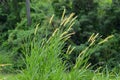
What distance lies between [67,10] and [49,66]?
20.2ft

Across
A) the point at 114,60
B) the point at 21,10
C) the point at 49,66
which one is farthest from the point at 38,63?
the point at 21,10

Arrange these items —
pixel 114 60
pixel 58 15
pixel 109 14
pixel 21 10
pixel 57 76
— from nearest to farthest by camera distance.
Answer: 1. pixel 57 76
2. pixel 114 60
3. pixel 109 14
4. pixel 58 15
5. pixel 21 10

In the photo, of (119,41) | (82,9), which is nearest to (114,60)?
(119,41)

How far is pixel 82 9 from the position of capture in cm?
1061

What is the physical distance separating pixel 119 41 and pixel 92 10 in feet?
4.21

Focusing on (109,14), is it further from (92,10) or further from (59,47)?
(59,47)

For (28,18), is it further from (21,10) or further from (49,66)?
(49,66)

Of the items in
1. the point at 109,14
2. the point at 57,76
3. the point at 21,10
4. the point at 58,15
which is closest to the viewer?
the point at 57,76

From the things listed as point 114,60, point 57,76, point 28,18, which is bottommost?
point 114,60

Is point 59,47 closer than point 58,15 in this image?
Yes

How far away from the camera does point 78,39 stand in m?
10.2

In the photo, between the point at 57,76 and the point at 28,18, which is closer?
the point at 57,76

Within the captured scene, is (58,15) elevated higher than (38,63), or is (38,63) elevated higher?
(38,63)

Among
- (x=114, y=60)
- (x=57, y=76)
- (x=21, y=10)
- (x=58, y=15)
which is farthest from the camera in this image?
(x=21, y=10)
